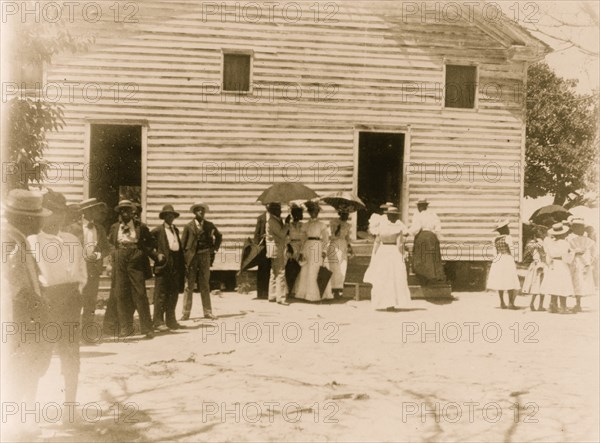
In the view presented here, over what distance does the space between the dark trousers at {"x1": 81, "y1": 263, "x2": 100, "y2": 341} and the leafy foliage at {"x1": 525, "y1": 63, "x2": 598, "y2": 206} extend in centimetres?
2865

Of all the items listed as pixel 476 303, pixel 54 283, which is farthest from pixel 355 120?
pixel 54 283

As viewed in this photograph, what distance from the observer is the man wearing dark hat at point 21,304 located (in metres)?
4.92

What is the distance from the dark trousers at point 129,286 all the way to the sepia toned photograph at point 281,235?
1.1 inches

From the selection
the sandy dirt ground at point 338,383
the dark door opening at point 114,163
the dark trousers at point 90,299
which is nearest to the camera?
the sandy dirt ground at point 338,383

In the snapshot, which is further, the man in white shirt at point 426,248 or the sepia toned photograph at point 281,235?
the man in white shirt at point 426,248

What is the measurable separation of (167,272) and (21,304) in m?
5.01

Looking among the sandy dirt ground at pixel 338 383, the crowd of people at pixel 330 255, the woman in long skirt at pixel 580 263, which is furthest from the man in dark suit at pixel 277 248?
the woman in long skirt at pixel 580 263

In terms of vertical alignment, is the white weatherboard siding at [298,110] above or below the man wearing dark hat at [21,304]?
above

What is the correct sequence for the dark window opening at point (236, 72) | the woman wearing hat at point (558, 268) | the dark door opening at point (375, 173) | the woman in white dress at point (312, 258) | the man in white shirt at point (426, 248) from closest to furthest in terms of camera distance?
the woman wearing hat at point (558, 268)
the woman in white dress at point (312, 258)
the man in white shirt at point (426, 248)
the dark window opening at point (236, 72)
the dark door opening at point (375, 173)

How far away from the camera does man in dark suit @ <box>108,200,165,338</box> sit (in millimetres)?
9320

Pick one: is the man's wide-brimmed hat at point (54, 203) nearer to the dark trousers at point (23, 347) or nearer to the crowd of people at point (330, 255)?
the dark trousers at point (23, 347)

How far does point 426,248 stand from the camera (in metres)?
14.2

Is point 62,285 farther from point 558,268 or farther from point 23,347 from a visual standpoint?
point 558,268

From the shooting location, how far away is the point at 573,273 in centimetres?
1287
